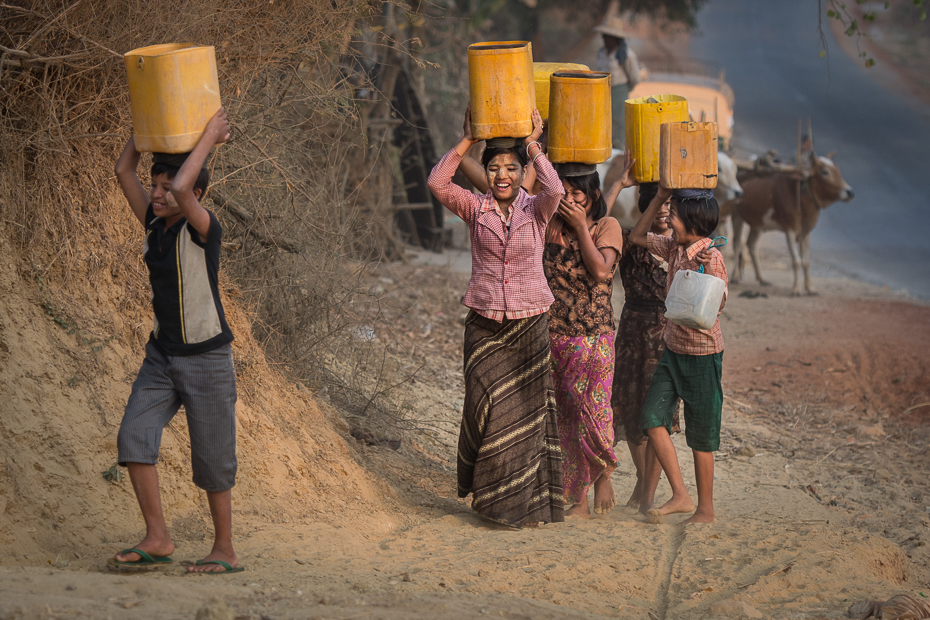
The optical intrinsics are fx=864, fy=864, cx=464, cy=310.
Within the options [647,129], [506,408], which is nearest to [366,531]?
[506,408]

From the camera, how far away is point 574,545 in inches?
159

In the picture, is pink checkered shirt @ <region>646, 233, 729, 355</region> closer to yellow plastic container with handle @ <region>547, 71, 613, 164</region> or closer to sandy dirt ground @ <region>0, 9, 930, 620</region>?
yellow plastic container with handle @ <region>547, 71, 613, 164</region>

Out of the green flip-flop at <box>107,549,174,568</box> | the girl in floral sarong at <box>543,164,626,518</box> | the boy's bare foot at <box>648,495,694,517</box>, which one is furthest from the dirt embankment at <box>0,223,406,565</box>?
the boy's bare foot at <box>648,495,694,517</box>

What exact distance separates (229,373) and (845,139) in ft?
76.5

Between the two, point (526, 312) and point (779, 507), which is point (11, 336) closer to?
point (526, 312)

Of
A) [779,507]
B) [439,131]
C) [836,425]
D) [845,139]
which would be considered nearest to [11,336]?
[779,507]

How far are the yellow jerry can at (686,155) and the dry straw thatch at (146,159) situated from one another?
194cm

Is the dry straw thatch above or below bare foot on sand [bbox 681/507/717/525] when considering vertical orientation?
above

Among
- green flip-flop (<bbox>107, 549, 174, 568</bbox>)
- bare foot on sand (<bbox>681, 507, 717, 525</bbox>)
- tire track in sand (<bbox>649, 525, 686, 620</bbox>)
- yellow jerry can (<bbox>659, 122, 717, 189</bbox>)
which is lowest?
bare foot on sand (<bbox>681, 507, 717, 525</bbox>)

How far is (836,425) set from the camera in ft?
23.5

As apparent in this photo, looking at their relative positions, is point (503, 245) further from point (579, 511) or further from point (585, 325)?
point (579, 511)

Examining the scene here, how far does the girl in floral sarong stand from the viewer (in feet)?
14.5

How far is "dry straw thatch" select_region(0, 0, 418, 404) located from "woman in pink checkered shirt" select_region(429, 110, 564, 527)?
145 centimetres

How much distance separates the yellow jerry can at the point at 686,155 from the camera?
4281 mm
